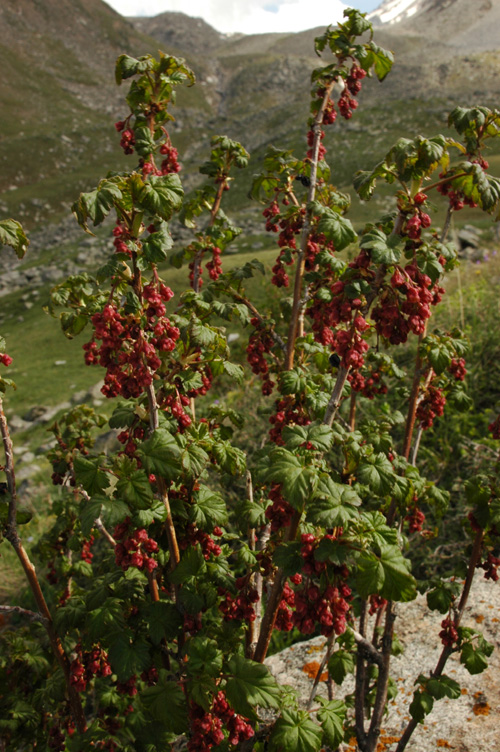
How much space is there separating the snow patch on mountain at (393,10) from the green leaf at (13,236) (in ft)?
518

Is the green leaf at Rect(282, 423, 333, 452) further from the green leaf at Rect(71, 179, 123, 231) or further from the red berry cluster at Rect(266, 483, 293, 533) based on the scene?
the green leaf at Rect(71, 179, 123, 231)

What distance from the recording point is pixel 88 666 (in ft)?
7.71

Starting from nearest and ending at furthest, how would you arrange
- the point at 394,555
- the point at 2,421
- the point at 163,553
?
1. the point at 394,555
2. the point at 2,421
3. the point at 163,553

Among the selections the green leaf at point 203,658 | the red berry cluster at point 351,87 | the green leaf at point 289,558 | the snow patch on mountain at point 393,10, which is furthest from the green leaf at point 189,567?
the snow patch on mountain at point 393,10

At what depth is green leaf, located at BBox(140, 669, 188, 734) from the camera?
5.69ft

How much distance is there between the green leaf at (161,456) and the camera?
5.47ft

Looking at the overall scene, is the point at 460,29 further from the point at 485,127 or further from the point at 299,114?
the point at 485,127

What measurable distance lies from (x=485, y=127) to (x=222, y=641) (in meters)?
2.38

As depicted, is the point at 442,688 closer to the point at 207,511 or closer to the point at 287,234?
the point at 207,511

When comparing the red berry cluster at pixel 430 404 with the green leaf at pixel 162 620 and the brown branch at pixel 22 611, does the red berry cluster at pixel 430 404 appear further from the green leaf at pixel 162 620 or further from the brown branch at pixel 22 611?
the brown branch at pixel 22 611

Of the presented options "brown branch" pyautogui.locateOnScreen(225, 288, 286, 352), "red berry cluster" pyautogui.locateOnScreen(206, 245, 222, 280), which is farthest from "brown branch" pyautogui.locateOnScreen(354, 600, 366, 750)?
"red berry cluster" pyautogui.locateOnScreen(206, 245, 222, 280)

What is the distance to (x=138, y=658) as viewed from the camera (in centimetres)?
192

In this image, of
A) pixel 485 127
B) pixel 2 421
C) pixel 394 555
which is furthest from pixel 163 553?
pixel 485 127

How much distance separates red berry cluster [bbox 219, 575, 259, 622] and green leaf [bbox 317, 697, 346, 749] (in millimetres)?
466
